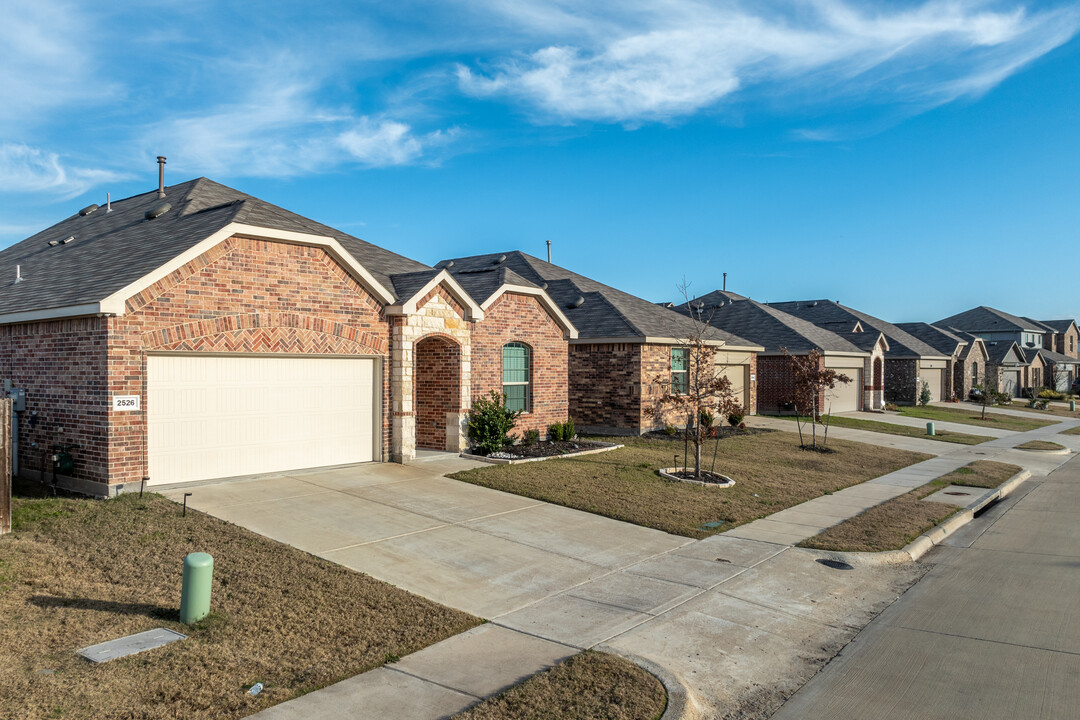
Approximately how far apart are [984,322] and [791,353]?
146 ft

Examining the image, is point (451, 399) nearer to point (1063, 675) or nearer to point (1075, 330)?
point (1063, 675)

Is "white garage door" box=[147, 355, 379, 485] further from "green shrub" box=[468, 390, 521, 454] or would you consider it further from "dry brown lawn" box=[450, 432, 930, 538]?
"green shrub" box=[468, 390, 521, 454]

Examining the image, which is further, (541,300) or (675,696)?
(541,300)

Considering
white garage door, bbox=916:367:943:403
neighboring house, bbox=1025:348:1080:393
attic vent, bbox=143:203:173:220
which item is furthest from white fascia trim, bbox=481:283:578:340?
neighboring house, bbox=1025:348:1080:393

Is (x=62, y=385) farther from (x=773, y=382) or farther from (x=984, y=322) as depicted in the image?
(x=984, y=322)

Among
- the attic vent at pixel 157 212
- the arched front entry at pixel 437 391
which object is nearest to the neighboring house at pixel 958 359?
the arched front entry at pixel 437 391

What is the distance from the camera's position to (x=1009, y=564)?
373 inches

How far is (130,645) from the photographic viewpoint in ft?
19.1

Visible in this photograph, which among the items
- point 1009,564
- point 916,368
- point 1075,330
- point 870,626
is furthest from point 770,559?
point 1075,330

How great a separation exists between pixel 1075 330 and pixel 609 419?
78633 mm

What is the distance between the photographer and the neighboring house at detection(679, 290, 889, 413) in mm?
31938

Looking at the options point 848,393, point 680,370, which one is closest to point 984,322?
point 848,393

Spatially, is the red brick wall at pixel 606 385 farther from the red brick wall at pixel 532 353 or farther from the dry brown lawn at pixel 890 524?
the dry brown lawn at pixel 890 524

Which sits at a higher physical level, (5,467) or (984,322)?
(984,322)
